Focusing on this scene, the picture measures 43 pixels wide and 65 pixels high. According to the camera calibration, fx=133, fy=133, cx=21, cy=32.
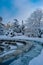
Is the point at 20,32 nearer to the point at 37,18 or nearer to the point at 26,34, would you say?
the point at 26,34

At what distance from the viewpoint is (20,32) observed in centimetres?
908

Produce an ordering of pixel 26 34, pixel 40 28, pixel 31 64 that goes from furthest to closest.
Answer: pixel 40 28 < pixel 26 34 < pixel 31 64

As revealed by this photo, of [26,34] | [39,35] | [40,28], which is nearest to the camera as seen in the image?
[39,35]

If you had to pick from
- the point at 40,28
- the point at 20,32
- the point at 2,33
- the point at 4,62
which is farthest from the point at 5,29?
the point at 4,62

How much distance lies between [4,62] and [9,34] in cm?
625

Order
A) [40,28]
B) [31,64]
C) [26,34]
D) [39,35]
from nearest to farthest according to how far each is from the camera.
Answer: [31,64], [39,35], [26,34], [40,28]

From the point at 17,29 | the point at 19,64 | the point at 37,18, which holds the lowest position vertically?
the point at 19,64

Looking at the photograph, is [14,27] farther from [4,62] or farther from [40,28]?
[4,62]

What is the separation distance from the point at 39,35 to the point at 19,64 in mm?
5794

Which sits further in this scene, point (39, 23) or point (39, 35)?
point (39, 23)

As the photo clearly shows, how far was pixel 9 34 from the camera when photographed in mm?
8633

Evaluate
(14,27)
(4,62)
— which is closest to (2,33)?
(14,27)

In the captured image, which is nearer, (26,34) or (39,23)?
(26,34)

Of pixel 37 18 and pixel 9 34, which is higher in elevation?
pixel 37 18
